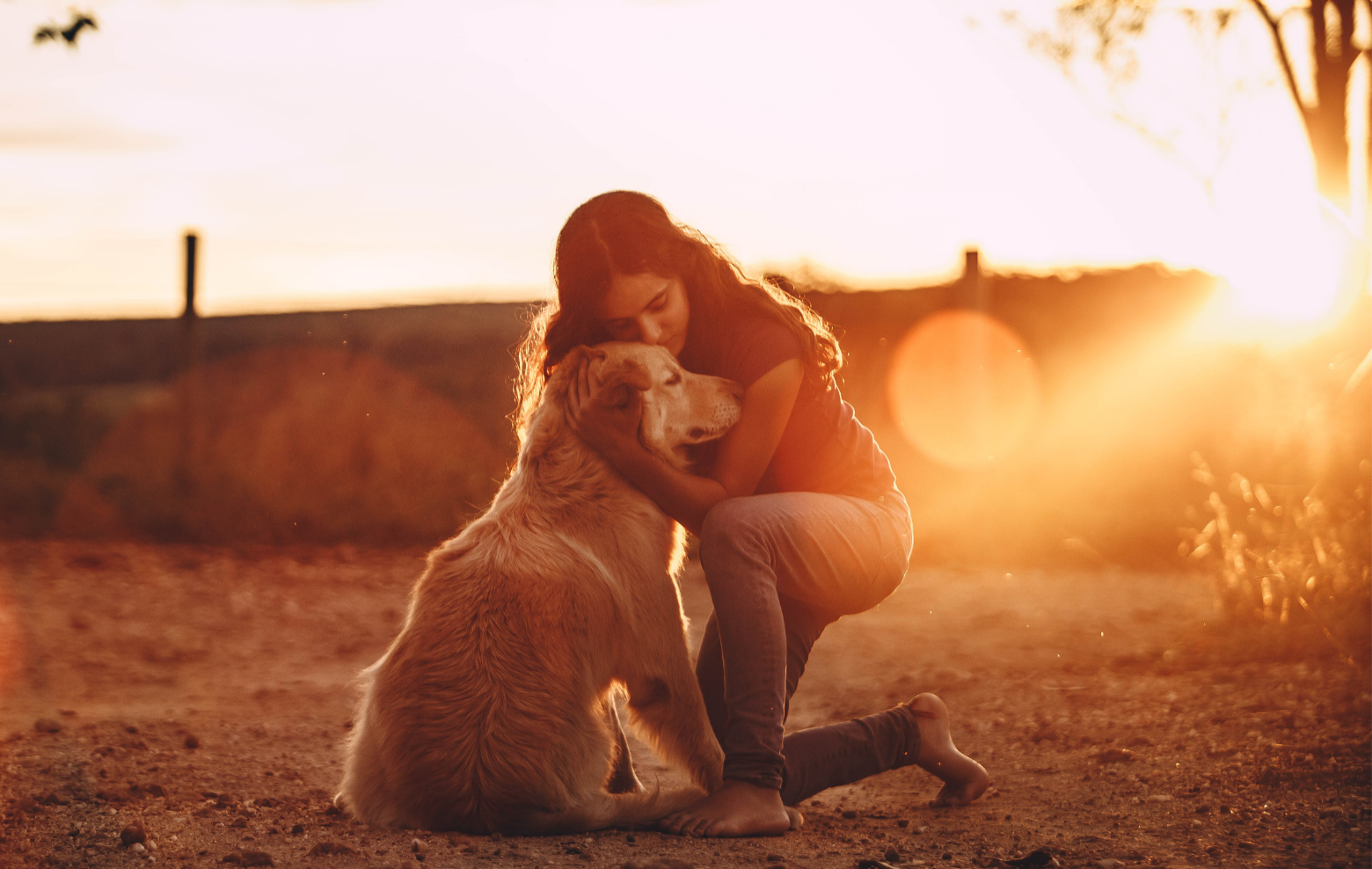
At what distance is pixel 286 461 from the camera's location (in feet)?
31.0

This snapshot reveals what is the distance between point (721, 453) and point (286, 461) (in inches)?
285

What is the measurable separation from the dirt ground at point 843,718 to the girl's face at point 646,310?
1.39 metres

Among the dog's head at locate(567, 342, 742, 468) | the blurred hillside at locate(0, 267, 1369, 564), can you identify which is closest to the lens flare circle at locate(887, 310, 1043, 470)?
the blurred hillside at locate(0, 267, 1369, 564)

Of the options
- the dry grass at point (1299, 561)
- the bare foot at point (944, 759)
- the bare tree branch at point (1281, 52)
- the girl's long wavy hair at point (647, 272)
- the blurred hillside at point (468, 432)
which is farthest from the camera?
the blurred hillside at point (468, 432)

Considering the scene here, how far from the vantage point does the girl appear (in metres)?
2.69

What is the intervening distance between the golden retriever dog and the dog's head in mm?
146

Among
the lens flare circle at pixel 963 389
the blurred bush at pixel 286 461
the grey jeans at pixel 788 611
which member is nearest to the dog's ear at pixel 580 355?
the grey jeans at pixel 788 611

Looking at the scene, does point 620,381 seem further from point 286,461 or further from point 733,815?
point 286,461

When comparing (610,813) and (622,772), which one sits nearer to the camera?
(610,813)

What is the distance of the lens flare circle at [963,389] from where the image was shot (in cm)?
870

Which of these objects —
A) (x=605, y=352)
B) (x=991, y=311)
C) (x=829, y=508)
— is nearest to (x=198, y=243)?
(x=991, y=311)

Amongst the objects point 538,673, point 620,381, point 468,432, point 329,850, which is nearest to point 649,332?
point 620,381

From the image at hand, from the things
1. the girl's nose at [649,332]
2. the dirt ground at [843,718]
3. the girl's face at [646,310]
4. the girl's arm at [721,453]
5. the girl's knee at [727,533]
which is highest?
the girl's face at [646,310]

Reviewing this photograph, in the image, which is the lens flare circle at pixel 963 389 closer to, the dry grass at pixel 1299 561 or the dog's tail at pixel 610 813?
the dry grass at pixel 1299 561
